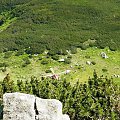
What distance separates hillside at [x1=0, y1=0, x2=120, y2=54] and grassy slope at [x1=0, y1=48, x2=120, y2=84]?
4570 mm

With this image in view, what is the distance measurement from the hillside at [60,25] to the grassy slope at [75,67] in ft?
15.0

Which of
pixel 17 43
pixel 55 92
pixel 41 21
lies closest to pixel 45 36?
pixel 17 43

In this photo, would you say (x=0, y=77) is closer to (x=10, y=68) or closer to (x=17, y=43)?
(x=10, y=68)

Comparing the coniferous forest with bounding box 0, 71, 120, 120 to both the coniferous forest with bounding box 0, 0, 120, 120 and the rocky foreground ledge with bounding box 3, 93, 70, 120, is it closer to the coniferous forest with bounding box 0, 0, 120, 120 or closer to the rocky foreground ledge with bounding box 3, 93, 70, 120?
the coniferous forest with bounding box 0, 0, 120, 120

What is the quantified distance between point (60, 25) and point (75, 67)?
32.5 m

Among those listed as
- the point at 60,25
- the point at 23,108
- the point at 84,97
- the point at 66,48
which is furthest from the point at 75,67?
the point at 23,108

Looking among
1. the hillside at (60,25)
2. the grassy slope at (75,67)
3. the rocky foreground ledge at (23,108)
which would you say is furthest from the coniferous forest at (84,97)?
the hillside at (60,25)

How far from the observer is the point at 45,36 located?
356ft

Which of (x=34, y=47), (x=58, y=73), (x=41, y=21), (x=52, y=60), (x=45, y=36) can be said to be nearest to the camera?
(x=58, y=73)

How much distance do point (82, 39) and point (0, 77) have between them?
2766 centimetres

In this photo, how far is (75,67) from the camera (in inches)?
3410

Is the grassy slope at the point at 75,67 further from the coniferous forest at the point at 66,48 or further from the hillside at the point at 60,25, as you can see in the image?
the hillside at the point at 60,25

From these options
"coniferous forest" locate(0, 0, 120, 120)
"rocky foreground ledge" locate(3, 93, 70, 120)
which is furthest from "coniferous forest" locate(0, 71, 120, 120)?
"rocky foreground ledge" locate(3, 93, 70, 120)

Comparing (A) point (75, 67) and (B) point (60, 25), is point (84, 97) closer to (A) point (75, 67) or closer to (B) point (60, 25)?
(A) point (75, 67)
